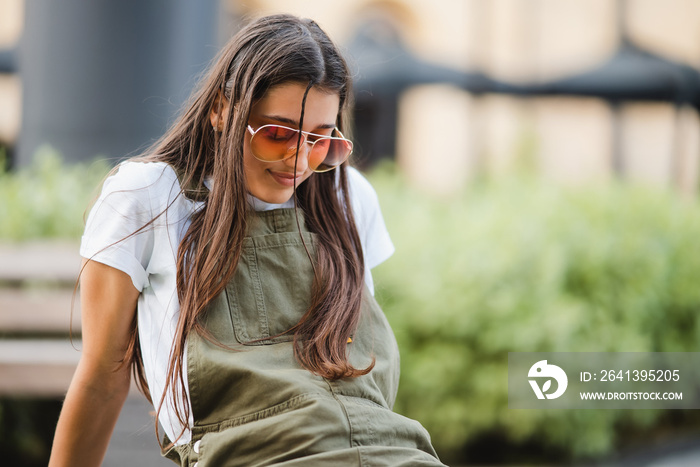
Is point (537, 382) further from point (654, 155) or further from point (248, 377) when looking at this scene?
point (654, 155)

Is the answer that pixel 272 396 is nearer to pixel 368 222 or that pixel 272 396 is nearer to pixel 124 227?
pixel 124 227

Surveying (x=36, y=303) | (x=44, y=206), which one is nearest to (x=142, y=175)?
(x=36, y=303)

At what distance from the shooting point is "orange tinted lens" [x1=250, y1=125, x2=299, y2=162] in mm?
1483

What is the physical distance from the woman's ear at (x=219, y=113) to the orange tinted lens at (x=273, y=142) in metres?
0.11

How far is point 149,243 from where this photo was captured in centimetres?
147

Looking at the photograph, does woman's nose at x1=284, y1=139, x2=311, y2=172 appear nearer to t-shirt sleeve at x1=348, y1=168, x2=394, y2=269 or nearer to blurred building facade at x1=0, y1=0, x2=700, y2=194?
t-shirt sleeve at x1=348, y1=168, x2=394, y2=269

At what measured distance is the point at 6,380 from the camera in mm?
3320

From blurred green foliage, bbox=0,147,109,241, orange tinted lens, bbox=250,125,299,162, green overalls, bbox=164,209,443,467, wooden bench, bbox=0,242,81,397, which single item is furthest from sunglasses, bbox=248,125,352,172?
blurred green foliage, bbox=0,147,109,241

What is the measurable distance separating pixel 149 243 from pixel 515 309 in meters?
2.78

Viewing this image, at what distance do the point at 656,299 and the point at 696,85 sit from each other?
7.21 m

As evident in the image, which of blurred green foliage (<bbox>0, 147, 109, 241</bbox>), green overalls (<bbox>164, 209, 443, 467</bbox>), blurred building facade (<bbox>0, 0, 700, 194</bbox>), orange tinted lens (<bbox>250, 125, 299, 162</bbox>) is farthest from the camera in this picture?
blurred building facade (<bbox>0, 0, 700, 194</bbox>)

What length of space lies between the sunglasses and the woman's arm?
1.16 ft

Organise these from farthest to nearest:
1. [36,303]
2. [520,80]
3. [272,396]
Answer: [520,80]
[36,303]
[272,396]

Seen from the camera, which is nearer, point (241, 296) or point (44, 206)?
point (241, 296)
